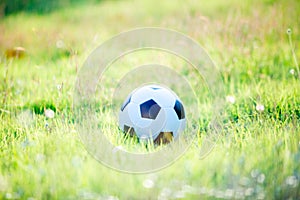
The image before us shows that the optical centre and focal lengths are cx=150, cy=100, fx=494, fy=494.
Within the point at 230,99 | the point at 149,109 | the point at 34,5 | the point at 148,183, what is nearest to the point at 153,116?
the point at 149,109

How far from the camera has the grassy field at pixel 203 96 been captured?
3131 mm

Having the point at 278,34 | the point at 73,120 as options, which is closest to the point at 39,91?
the point at 73,120

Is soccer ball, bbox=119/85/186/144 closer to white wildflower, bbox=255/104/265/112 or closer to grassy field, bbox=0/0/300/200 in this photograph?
grassy field, bbox=0/0/300/200

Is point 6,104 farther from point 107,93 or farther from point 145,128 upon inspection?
point 145,128

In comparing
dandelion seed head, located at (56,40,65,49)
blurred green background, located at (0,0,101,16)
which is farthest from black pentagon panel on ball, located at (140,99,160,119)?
blurred green background, located at (0,0,101,16)

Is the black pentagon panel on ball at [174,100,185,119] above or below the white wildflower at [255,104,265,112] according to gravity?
below

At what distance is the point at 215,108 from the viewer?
15.4ft

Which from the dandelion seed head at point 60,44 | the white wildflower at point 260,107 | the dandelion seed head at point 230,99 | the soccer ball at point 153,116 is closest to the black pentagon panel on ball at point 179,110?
the soccer ball at point 153,116

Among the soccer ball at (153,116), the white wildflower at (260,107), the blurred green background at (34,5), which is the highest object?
Answer: the blurred green background at (34,5)

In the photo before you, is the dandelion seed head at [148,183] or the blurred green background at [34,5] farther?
the blurred green background at [34,5]

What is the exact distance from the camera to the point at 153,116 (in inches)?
152

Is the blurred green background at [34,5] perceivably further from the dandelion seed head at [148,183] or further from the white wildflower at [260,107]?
the dandelion seed head at [148,183]

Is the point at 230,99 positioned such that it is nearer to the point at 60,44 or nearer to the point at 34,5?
the point at 60,44

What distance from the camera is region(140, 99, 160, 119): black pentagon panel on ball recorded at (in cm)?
386
